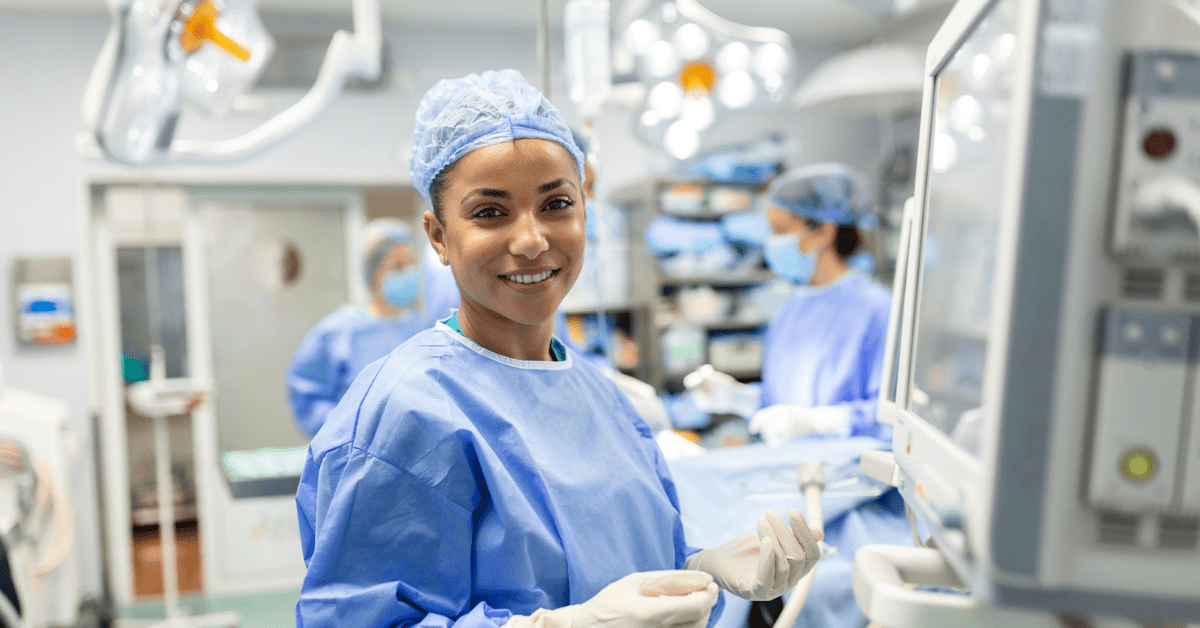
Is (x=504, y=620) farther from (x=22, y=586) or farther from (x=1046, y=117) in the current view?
(x=22, y=586)

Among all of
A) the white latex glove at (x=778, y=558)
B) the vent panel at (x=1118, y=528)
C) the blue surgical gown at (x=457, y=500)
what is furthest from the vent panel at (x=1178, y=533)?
the blue surgical gown at (x=457, y=500)

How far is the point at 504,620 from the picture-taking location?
2.74 ft

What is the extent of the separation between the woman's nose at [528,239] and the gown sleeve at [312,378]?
2544 millimetres

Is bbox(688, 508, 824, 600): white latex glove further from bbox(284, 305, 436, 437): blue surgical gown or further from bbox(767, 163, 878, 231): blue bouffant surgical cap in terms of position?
bbox(284, 305, 436, 437): blue surgical gown

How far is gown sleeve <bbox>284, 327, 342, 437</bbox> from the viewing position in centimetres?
326

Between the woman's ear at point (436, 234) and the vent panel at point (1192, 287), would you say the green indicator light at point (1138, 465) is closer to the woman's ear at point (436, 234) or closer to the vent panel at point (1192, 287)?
the vent panel at point (1192, 287)

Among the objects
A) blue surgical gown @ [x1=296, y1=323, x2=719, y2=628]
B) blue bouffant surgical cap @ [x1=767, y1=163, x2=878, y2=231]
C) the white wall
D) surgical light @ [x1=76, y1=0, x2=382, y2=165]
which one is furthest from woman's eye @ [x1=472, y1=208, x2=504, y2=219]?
the white wall

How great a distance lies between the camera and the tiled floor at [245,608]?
12.3ft

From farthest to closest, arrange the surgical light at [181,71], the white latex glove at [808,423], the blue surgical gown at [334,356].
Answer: the blue surgical gown at [334,356] → the white latex glove at [808,423] → the surgical light at [181,71]

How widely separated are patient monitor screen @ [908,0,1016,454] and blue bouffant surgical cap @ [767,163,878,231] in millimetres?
1885

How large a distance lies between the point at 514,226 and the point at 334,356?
255cm

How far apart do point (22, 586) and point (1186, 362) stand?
3.36 metres

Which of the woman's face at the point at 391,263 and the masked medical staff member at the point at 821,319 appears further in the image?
the woman's face at the point at 391,263

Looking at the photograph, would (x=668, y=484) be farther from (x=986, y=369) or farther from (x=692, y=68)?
(x=692, y=68)
